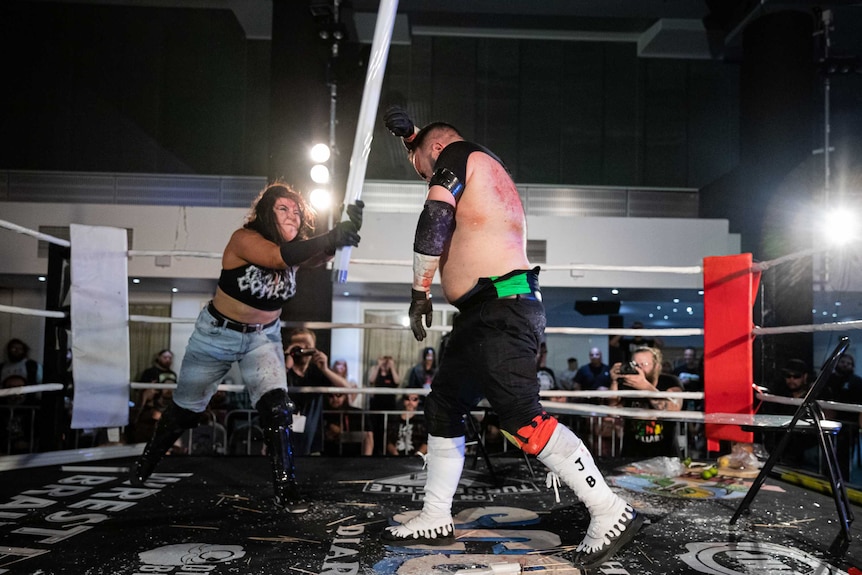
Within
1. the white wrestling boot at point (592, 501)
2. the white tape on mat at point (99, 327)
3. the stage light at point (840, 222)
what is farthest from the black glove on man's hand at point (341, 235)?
the stage light at point (840, 222)

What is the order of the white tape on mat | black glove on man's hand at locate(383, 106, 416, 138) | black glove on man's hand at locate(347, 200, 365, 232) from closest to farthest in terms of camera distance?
1. black glove on man's hand at locate(383, 106, 416, 138)
2. black glove on man's hand at locate(347, 200, 365, 232)
3. the white tape on mat

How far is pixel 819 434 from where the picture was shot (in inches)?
80.4

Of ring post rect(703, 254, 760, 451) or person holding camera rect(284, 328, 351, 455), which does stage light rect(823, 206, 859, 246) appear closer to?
ring post rect(703, 254, 760, 451)

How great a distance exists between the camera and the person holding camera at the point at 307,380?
4102 mm

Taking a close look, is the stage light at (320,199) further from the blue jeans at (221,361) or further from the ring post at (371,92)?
the ring post at (371,92)

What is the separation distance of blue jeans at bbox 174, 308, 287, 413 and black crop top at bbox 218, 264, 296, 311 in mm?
137

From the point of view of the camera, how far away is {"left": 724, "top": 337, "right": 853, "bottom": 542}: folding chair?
6.37 ft

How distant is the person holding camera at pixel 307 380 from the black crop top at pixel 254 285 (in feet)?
4.81

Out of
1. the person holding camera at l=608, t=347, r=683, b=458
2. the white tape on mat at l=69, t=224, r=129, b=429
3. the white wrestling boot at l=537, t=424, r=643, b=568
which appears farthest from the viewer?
the person holding camera at l=608, t=347, r=683, b=458

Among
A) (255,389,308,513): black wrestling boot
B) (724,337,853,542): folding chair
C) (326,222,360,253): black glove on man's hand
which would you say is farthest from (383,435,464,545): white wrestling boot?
(724,337,853,542): folding chair

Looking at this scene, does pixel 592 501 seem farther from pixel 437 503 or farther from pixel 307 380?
pixel 307 380

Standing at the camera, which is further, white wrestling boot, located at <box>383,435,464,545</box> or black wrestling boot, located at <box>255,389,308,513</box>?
black wrestling boot, located at <box>255,389,308,513</box>

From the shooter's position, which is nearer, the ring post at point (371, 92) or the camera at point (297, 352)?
the ring post at point (371, 92)

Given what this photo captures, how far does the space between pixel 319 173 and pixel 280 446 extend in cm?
432
